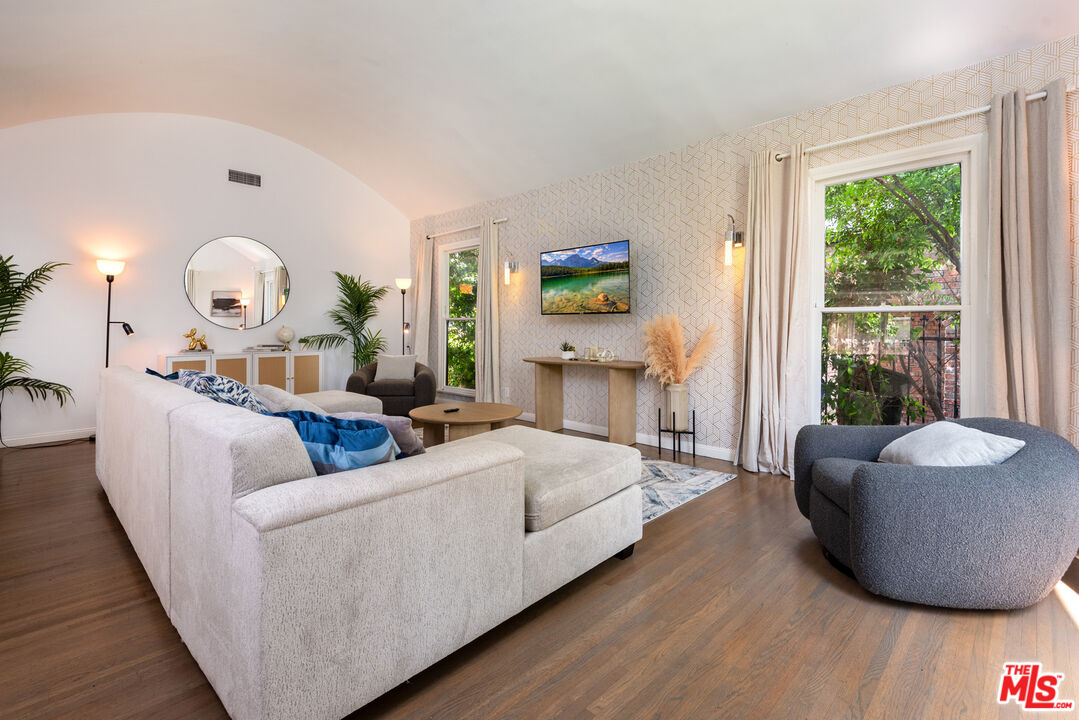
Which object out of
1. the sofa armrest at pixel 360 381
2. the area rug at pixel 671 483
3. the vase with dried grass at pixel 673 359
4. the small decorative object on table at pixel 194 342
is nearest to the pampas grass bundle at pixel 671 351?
the vase with dried grass at pixel 673 359

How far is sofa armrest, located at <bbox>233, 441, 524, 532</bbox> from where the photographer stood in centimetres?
115

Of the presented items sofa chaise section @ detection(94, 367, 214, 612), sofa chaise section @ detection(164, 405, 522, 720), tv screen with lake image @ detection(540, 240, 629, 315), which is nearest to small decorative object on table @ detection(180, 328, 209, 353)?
sofa chaise section @ detection(94, 367, 214, 612)

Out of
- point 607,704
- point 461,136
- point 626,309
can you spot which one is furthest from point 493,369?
point 607,704

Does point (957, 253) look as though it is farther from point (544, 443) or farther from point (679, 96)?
point (544, 443)

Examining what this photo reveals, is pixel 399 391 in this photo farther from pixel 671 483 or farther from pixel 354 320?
pixel 671 483

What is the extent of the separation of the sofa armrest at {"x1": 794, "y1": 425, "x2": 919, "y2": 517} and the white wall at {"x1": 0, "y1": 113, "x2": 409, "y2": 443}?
18.4 ft

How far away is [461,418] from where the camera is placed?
3.45 metres

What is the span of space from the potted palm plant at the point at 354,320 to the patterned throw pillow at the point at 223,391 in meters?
4.38

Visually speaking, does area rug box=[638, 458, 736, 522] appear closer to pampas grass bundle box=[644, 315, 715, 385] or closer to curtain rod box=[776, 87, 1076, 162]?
pampas grass bundle box=[644, 315, 715, 385]

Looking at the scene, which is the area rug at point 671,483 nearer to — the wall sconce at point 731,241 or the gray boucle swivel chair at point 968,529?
the gray boucle swivel chair at point 968,529

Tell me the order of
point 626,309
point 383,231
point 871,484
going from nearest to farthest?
→ 1. point 871,484
2. point 626,309
3. point 383,231

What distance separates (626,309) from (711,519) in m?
2.21

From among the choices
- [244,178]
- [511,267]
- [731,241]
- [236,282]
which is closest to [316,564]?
[731,241]

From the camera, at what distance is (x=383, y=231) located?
6.92 meters
